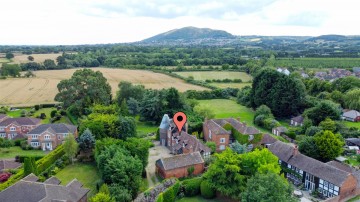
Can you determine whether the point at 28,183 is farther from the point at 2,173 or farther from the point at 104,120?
the point at 104,120

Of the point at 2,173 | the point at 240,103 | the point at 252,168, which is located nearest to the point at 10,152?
the point at 2,173

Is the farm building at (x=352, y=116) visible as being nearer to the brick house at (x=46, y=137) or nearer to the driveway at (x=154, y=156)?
the driveway at (x=154, y=156)

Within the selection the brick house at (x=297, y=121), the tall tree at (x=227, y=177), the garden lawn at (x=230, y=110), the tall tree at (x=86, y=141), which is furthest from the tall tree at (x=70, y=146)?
the brick house at (x=297, y=121)

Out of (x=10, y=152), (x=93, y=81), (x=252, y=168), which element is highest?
(x=93, y=81)

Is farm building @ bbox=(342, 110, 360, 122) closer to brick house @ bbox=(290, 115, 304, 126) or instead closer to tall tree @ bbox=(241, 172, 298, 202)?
brick house @ bbox=(290, 115, 304, 126)

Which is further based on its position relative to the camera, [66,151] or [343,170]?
[66,151]

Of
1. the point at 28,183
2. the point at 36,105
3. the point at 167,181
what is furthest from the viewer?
the point at 36,105

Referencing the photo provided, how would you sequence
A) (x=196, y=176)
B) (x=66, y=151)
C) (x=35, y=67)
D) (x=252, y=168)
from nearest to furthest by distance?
1. (x=252, y=168)
2. (x=196, y=176)
3. (x=66, y=151)
4. (x=35, y=67)
